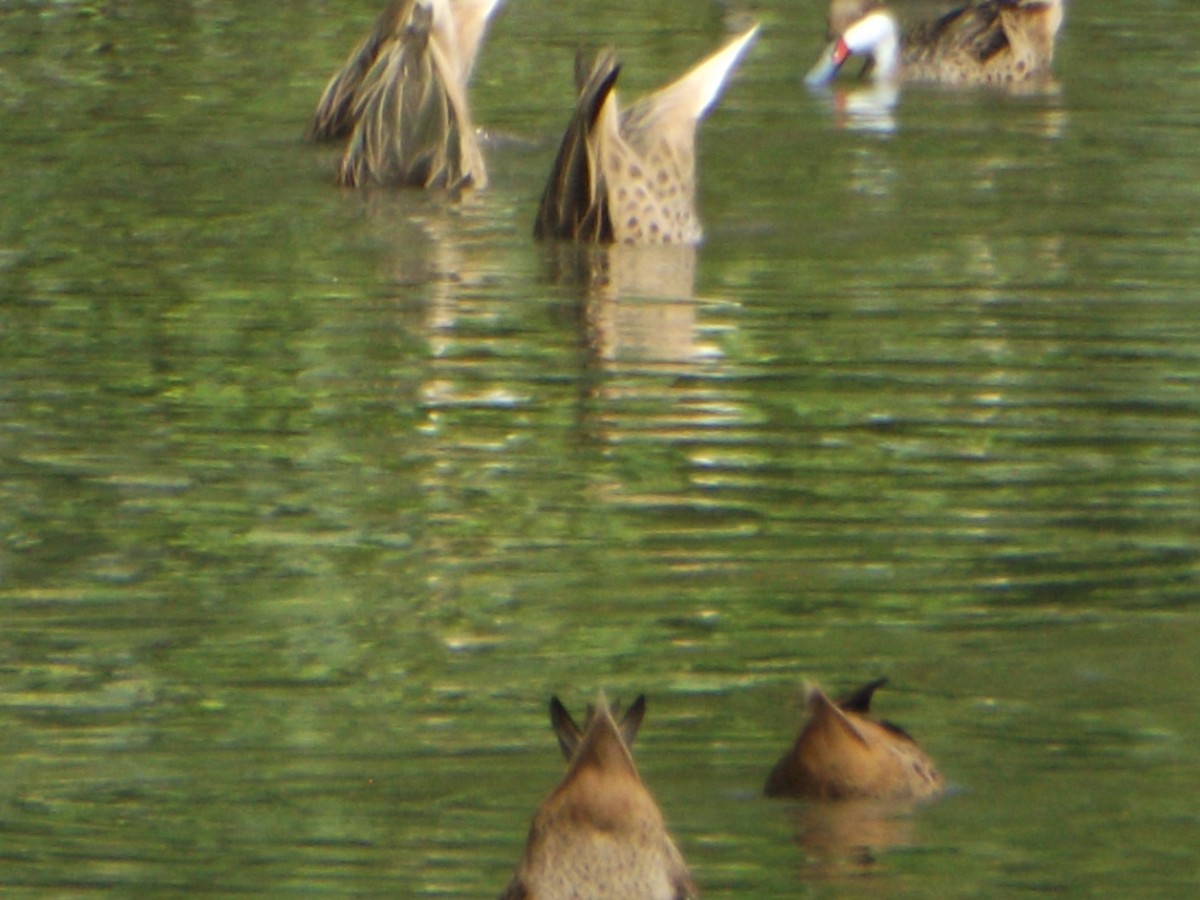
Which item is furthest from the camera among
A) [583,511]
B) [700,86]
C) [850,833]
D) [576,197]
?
[700,86]

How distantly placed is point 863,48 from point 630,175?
4701mm

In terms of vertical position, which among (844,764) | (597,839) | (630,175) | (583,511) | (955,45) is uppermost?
(597,839)

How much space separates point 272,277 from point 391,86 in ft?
8.88

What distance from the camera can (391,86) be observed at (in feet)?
39.6

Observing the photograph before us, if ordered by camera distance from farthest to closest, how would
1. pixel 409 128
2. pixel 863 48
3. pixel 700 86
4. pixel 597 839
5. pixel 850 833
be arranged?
pixel 863 48 < pixel 409 128 < pixel 700 86 < pixel 850 833 < pixel 597 839

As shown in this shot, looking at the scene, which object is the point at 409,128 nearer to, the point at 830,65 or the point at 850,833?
the point at 830,65

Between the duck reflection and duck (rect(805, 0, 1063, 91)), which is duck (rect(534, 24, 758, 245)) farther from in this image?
duck (rect(805, 0, 1063, 91))

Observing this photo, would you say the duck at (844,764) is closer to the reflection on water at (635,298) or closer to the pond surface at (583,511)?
the pond surface at (583,511)

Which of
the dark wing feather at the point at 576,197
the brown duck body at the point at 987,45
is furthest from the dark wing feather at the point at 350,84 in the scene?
the brown duck body at the point at 987,45

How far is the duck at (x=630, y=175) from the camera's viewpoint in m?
10.4

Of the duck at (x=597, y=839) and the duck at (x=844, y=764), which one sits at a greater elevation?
the duck at (x=597, y=839)

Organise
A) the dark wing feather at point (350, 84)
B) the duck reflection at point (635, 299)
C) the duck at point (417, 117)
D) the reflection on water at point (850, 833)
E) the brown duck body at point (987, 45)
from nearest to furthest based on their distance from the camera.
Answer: the reflection on water at point (850, 833), the duck reflection at point (635, 299), the duck at point (417, 117), the dark wing feather at point (350, 84), the brown duck body at point (987, 45)

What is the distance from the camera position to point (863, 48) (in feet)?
48.8

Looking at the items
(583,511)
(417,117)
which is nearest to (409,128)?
(417,117)
